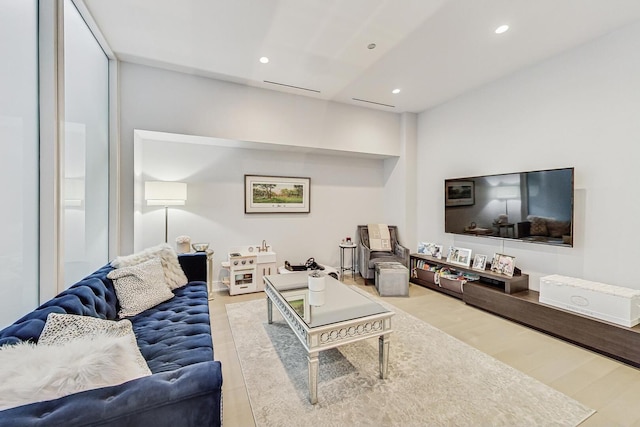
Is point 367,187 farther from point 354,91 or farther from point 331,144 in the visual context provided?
point 354,91

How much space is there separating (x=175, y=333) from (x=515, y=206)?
12.2ft

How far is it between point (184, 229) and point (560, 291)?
454cm

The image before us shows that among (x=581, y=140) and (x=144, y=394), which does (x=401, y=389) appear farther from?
(x=581, y=140)

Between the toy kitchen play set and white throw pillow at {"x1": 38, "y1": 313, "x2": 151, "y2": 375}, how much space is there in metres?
2.49

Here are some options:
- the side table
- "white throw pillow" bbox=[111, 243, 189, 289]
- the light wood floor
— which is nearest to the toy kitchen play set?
the light wood floor

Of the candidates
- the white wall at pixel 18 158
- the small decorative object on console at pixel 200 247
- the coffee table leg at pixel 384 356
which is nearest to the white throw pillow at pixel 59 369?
the white wall at pixel 18 158

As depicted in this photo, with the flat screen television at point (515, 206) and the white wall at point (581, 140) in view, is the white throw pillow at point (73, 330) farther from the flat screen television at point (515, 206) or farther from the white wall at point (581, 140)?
the white wall at point (581, 140)

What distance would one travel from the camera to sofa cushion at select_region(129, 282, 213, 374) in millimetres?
1520

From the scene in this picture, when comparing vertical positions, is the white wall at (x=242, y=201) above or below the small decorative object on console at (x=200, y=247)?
above

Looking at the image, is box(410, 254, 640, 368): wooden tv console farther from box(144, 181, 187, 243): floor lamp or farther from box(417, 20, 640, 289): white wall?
box(144, 181, 187, 243): floor lamp

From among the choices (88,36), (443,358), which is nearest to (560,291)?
(443,358)

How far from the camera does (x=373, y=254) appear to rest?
15.1 ft

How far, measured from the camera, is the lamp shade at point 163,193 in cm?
338

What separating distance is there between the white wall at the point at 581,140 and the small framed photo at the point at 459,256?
246 mm
